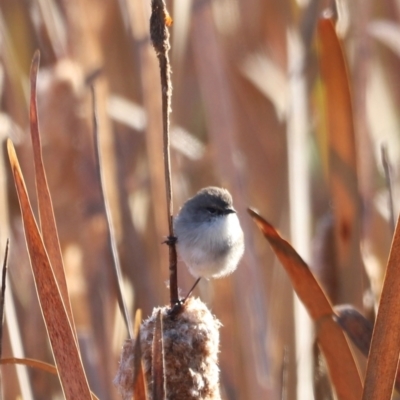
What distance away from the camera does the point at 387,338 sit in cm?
85

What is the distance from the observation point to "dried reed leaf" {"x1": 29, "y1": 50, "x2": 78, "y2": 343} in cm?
94

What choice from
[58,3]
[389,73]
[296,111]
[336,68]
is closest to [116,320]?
[296,111]

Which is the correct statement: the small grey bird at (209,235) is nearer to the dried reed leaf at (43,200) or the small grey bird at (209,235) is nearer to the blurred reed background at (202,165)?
the blurred reed background at (202,165)

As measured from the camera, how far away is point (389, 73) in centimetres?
263

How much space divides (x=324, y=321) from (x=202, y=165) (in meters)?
1.19

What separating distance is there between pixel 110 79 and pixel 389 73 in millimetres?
1124

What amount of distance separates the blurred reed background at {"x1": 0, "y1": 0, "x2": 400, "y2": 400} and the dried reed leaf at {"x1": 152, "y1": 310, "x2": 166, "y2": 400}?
772 mm

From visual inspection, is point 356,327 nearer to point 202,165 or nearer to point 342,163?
point 342,163

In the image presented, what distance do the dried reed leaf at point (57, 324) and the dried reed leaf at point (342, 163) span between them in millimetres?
909

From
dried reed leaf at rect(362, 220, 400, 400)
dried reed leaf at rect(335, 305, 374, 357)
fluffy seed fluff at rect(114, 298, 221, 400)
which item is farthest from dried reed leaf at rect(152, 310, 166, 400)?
dried reed leaf at rect(335, 305, 374, 357)

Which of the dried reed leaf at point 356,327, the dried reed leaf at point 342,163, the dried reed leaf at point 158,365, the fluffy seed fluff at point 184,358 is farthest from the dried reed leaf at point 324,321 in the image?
the dried reed leaf at point 342,163

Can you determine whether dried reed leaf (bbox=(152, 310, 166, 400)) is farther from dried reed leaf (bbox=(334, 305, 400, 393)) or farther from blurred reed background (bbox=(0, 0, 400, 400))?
blurred reed background (bbox=(0, 0, 400, 400))

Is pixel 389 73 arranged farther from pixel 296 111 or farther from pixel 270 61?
pixel 296 111

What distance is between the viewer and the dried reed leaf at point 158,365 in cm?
82
